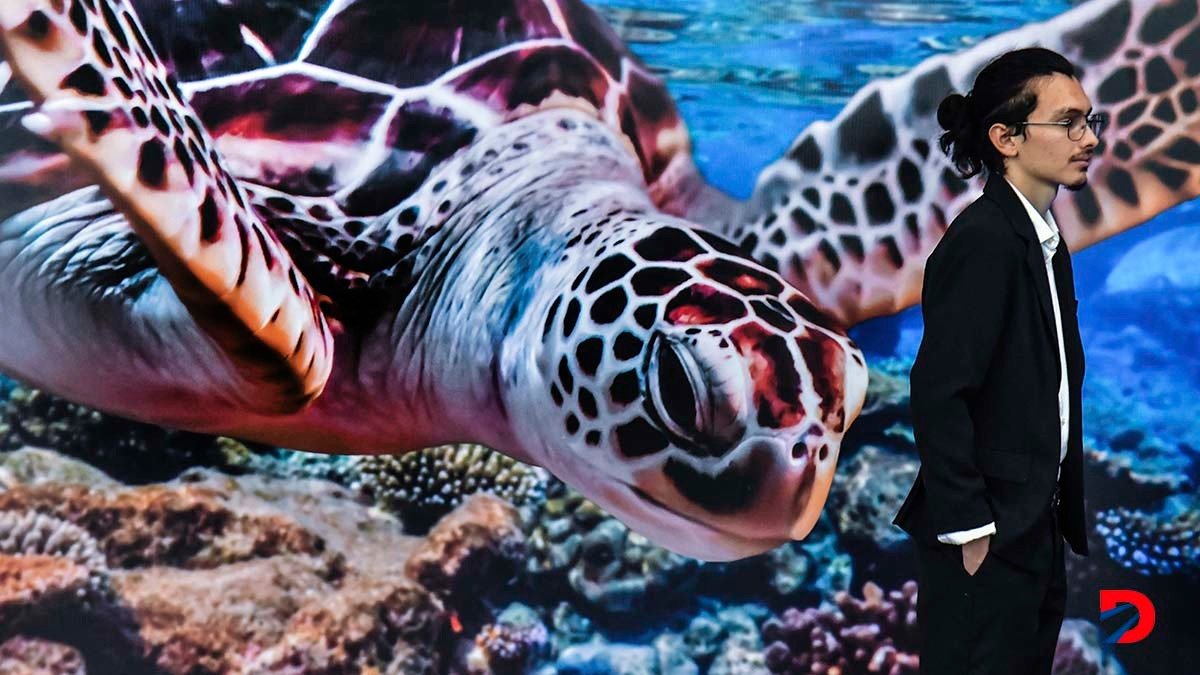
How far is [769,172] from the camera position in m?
1.58

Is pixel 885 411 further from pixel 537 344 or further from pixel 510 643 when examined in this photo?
pixel 510 643

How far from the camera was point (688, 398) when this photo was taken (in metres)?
1.31

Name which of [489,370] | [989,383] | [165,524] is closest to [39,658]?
[165,524]

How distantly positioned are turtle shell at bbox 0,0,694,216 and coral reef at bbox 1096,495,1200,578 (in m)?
1.01

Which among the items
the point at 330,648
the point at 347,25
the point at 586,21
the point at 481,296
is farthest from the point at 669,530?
the point at 347,25

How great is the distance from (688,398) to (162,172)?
75 centimetres

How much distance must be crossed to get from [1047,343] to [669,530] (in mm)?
694

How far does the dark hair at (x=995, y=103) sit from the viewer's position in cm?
93

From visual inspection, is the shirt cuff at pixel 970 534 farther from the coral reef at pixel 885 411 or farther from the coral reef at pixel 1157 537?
the coral reef at pixel 1157 537

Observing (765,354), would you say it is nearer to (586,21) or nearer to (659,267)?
(659,267)

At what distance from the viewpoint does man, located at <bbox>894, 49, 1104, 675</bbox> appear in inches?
34.1

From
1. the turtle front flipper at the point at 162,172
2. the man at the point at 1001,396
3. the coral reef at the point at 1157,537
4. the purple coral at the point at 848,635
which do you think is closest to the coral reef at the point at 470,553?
the turtle front flipper at the point at 162,172

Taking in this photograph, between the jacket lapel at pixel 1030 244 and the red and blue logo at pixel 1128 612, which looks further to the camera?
the red and blue logo at pixel 1128 612

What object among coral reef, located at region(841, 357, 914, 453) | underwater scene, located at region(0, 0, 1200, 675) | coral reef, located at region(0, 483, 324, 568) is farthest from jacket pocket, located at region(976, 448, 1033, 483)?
coral reef, located at region(0, 483, 324, 568)
